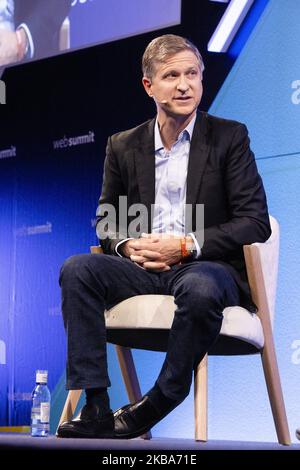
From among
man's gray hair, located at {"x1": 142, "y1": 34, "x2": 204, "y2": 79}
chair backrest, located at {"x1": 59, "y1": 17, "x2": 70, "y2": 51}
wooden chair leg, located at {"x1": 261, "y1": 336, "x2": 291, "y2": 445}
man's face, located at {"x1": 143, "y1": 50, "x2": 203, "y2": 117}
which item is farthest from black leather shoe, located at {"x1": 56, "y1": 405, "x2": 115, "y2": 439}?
chair backrest, located at {"x1": 59, "y1": 17, "x2": 70, "y2": 51}

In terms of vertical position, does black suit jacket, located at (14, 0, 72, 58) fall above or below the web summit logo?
above

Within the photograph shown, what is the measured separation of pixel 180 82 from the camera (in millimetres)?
2887

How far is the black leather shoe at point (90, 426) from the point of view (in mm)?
2395

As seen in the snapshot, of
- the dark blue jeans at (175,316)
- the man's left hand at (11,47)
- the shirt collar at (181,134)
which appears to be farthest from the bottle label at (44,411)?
the man's left hand at (11,47)

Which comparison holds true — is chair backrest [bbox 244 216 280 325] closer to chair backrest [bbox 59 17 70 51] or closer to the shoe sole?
the shoe sole

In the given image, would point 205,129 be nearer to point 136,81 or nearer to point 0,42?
point 136,81

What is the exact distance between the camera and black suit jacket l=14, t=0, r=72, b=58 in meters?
4.82

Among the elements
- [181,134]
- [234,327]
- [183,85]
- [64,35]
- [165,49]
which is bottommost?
[234,327]

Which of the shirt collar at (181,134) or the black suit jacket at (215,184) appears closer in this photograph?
the black suit jacket at (215,184)

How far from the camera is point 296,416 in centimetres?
345

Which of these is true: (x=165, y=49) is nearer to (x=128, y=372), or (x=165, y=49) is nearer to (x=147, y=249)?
(x=147, y=249)

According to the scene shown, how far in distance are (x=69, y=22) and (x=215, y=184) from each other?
89.3 inches

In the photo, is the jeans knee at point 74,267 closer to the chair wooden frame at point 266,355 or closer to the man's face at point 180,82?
the chair wooden frame at point 266,355

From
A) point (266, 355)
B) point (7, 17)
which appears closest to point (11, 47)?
point (7, 17)
